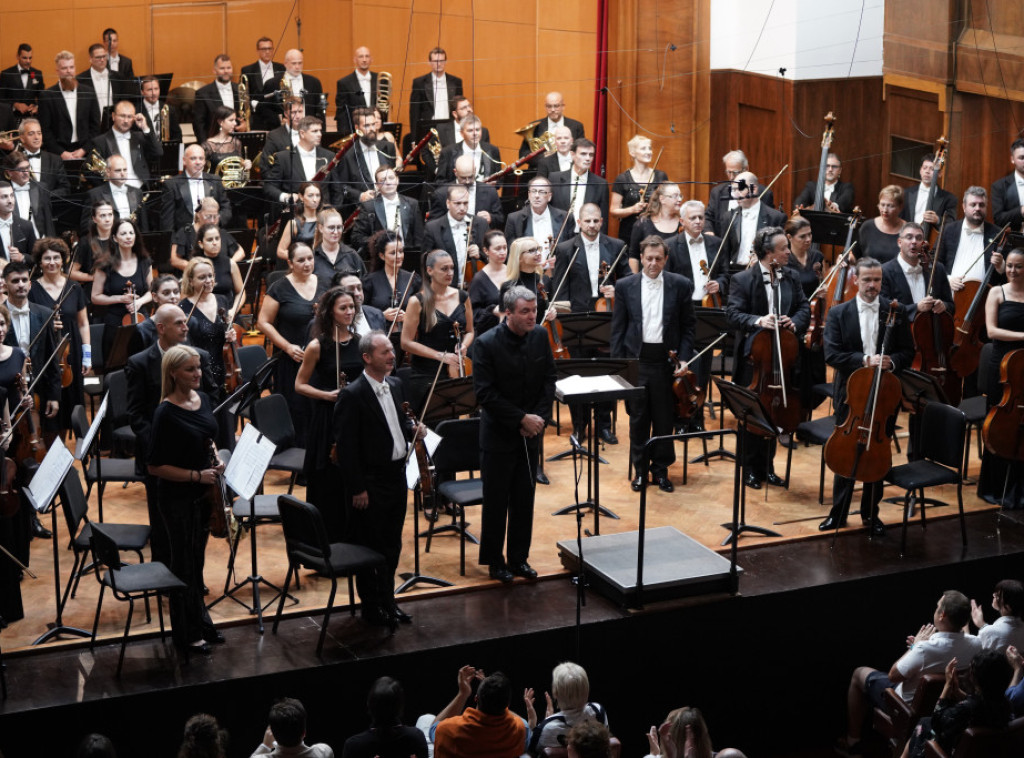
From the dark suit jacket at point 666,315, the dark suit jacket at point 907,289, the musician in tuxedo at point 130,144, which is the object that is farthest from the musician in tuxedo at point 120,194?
the dark suit jacket at point 907,289

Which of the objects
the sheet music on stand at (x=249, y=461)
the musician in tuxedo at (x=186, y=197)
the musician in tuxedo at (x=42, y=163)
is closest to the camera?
the sheet music on stand at (x=249, y=461)

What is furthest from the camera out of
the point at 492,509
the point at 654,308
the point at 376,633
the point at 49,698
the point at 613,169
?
the point at 613,169

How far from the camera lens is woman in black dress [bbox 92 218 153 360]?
723 cm

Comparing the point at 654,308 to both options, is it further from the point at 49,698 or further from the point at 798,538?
the point at 49,698

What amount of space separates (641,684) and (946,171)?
5.12 m

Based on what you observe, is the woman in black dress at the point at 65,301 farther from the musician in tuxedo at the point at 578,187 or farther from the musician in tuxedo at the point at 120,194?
the musician in tuxedo at the point at 578,187

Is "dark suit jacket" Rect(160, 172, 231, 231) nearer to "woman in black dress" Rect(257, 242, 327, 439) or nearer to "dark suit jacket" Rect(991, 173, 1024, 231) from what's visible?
"woman in black dress" Rect(257, 242, 327, 439)

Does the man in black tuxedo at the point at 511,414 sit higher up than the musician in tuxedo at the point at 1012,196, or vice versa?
the musician in tuxedo at the point at 1012,196

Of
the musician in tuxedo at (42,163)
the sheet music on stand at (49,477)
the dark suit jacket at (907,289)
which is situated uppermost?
the musician in tuxedo at (42,163)

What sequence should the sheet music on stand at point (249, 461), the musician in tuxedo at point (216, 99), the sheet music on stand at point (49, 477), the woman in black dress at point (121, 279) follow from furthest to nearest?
1. the musician in tuxedo at point (216, 99)
2. the woman in black dress at point (121, 279)
3. the sheet music on stand at point (249, 461)
4. the sheet music on stand at point (49, 477)

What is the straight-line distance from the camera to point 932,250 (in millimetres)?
8141

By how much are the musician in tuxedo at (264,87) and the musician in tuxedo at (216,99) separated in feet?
0.45

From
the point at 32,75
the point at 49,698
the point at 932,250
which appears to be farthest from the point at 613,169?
the point at 49,698

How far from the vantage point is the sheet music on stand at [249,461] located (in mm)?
4871
